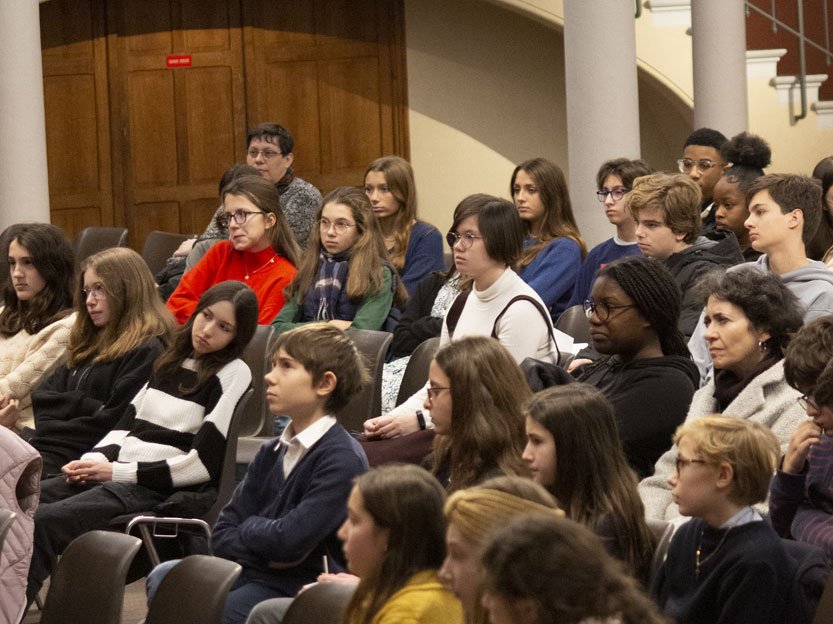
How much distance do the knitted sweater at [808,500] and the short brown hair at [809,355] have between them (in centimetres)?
14

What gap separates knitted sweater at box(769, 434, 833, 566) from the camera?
9.58ft

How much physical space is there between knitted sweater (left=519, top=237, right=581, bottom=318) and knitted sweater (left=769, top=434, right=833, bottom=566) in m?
2.29

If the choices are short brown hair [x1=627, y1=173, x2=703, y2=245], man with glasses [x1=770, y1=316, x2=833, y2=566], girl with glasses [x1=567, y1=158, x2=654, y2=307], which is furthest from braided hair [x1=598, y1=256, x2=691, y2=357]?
girl with glasses [x1=567, y1=158, x2=654, y2=307]

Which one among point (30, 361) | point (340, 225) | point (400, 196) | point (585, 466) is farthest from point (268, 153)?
point (585, 466)

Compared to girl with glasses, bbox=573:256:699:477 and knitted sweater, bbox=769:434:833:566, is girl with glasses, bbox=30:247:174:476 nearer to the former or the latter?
girl with glasses, bbox=573:256:699:477

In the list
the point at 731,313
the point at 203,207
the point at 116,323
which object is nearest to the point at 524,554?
the point at 731,313

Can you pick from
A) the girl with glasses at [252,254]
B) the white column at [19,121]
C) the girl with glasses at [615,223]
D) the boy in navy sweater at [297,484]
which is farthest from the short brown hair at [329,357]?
the white column at [19,121]

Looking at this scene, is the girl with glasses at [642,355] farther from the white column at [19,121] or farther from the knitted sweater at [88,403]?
the white column at [19,121]

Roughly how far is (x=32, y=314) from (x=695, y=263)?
7.55 ft

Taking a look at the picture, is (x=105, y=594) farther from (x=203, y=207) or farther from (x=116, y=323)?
(x=203, y=207)

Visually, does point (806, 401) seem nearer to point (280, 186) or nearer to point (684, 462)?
point (684, 462)

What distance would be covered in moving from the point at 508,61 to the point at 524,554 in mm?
8386

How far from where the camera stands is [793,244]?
4066 mm

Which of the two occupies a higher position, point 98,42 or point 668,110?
point 98,42
